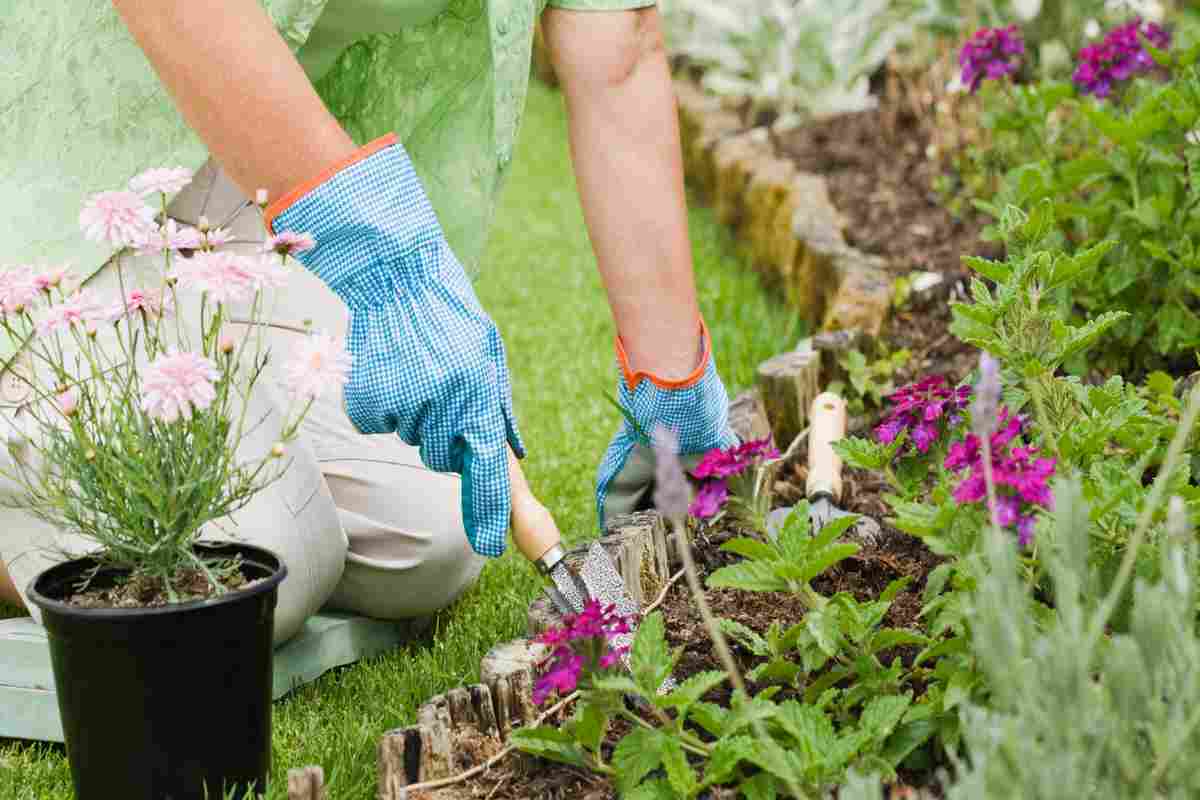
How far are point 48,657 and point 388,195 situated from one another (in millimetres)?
827

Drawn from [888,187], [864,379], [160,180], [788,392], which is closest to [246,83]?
[160,180]

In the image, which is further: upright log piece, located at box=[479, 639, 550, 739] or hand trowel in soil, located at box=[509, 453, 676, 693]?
hand trowel in soil, located at box=[509, 453, 676, 693]

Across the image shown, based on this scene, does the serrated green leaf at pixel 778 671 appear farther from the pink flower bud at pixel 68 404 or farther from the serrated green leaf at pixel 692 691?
the pink flower bud at pixel 68 404

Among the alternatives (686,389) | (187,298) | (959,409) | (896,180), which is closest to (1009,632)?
(959,409)

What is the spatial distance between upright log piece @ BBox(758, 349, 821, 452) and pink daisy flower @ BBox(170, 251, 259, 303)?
1408 mm

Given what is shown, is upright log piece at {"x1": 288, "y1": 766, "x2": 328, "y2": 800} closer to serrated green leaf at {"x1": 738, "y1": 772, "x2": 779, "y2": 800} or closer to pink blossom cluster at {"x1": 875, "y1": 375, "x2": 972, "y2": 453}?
serrated green leaf at {"x1": 738, "y1": 772, "x2": 779, "y2": 800}

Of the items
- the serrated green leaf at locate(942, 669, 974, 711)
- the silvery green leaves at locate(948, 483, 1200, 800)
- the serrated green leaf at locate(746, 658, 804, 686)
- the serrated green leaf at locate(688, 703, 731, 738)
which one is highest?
the silvery green leaves at locate(948, 483, 1200, 800)

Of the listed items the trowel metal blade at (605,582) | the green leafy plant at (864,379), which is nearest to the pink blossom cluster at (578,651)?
the trowel metal blade at (605,582)

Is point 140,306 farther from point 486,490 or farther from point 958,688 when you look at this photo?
point 958,688

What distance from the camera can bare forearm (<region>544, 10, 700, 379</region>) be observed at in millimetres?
2133

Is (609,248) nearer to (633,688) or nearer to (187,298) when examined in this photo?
(187,298)

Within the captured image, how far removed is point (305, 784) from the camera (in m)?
1.38

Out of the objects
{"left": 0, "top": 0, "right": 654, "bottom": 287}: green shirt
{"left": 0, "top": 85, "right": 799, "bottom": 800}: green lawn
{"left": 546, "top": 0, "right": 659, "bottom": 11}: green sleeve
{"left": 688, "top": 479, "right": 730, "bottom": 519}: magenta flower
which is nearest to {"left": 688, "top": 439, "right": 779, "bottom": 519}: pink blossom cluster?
{"left": 688, "top": 479, "right": 730, "bottom": 519}: magenta flower

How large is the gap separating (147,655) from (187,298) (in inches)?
35.4
